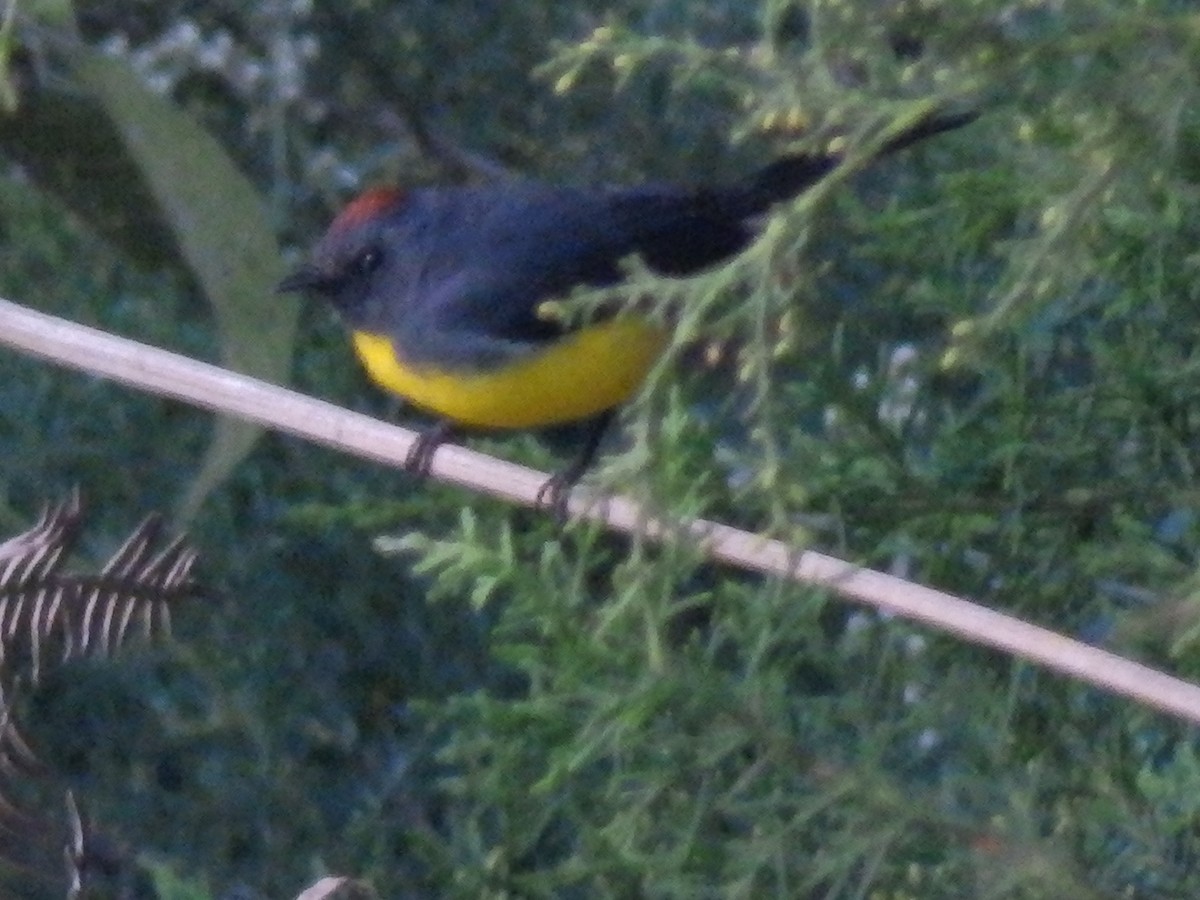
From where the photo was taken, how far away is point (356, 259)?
237 centimetres

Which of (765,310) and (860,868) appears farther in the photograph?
(860,868)

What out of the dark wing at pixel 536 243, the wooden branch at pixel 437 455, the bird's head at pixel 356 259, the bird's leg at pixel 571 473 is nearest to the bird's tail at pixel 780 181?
the dark wing at pixel 536 243

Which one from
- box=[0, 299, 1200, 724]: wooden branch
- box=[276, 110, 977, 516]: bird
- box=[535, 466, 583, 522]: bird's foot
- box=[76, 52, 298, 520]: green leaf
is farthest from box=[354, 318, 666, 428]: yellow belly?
box=[0, 299, 1200, 724]: wooden branch

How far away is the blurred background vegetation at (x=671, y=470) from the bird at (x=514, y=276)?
12 cm

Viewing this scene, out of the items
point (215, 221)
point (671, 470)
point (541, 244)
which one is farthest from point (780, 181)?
point (671, 470)

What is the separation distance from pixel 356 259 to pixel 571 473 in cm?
47

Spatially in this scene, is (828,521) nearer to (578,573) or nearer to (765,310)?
(578,573)

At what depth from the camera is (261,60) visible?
261cm

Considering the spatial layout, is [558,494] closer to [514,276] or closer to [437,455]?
[437,455]

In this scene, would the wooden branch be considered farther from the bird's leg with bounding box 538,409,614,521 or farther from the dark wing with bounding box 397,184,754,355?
the dark wing with bounding box 397,184,754,355

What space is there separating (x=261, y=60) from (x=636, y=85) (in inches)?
19.2

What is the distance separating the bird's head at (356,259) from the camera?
2340 millimetres

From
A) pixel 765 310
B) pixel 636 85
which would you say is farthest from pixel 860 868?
pixel 636 85

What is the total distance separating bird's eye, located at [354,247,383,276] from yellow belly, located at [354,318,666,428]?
8.4 inches
